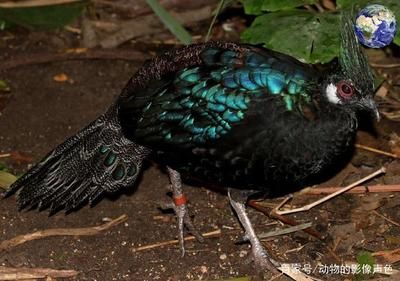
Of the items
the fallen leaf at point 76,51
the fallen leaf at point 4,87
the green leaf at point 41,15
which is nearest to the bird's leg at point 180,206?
the fallen leaf at point 4,87

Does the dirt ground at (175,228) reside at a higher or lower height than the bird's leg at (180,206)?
lower

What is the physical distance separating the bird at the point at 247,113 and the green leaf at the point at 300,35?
52 centimetres

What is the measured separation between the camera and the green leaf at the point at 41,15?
679 centimetres

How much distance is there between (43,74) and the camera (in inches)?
254

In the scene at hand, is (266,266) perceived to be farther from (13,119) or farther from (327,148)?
(13,119)

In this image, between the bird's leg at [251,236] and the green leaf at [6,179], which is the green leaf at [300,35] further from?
the green leaf at [6,179]

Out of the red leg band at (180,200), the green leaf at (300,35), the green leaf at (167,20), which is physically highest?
the green leaf at (300,35)

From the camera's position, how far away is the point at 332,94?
4.33 m

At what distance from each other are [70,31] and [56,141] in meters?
1.41

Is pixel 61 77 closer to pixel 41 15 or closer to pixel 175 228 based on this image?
pixel 41 15

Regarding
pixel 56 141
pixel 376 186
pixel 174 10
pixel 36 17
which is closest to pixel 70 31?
pixel 36 17

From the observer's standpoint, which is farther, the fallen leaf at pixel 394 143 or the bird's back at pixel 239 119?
the fallen leaf at pixel 394 143

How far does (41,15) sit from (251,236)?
117 inches

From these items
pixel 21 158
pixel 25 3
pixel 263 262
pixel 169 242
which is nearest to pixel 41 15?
pixel 25 3
